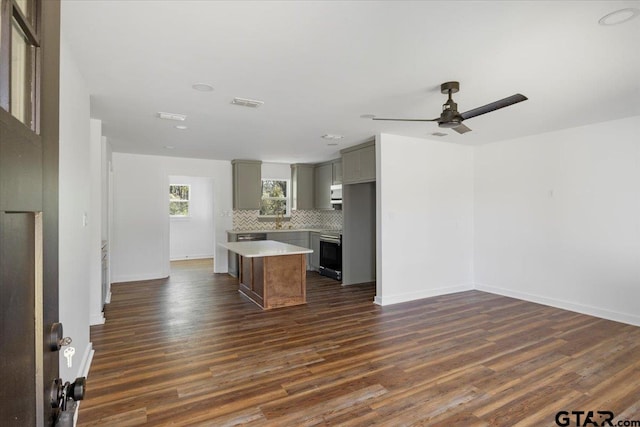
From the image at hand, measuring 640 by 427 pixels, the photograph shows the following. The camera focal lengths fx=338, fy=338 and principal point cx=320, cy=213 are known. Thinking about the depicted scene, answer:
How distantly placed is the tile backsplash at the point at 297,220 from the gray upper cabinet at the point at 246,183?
35cm

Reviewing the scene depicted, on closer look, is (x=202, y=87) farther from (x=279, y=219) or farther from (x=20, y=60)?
(x=279, y=219)

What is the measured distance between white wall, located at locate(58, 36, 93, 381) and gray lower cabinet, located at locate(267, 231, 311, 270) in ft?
14.0

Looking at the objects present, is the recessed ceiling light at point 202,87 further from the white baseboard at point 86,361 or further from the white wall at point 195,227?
the white wall at point 195,227

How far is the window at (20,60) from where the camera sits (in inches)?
23.3

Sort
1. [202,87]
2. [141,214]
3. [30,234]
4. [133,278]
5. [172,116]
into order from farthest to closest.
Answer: [141,214] < [133,278] < [172,116] < [202,87] < [30,234]

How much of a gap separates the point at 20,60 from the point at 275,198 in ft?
24.4

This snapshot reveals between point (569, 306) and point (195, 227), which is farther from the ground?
point (195, 227)

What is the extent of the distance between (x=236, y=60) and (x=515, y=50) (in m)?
2.00

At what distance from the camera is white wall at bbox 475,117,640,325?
13.5ft

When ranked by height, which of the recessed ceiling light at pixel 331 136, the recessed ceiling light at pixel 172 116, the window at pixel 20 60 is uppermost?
the recessed ceiling light at pixel 331 136

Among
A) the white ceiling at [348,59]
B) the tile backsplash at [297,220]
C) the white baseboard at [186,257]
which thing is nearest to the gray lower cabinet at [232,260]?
the tile backsplash at [297,220]

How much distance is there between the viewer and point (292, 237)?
24.3 feet

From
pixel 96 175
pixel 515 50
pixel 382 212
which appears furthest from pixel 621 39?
pixel 96 175

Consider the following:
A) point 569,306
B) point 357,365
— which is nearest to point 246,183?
point 357,365
